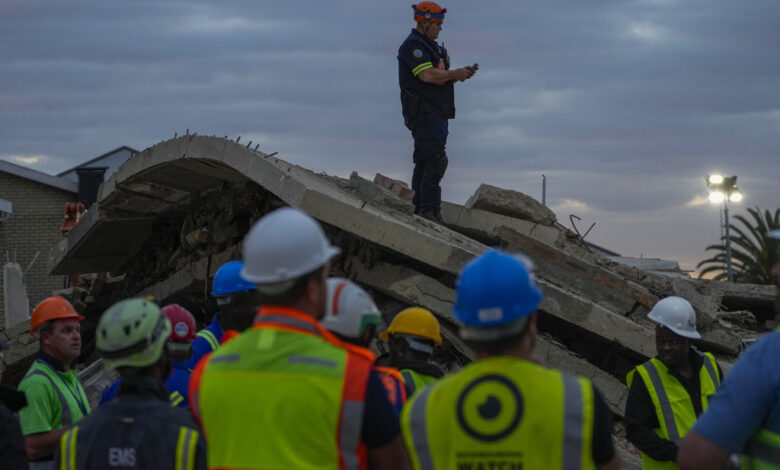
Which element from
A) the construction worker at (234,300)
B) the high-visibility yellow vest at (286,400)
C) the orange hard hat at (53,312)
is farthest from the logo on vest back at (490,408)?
the orange hard hat at (53,312)

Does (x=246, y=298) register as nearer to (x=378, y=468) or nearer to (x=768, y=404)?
(x=378, y=468)

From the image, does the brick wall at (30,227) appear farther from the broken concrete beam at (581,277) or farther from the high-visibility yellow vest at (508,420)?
the high-visibility yellow vest at (508,420)

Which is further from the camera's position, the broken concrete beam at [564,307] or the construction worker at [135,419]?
the broken concrete beam at [564,307]

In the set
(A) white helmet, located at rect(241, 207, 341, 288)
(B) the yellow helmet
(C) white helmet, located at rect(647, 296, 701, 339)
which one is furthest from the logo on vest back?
(C) white helmet, located at rect(647, 296, 701, 339)

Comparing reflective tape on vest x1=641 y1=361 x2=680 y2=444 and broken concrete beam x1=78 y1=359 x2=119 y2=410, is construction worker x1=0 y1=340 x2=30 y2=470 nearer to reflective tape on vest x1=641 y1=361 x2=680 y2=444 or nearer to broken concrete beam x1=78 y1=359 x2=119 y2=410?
reflective tape on vest x1=641 y1=361 x2=680 y2=444

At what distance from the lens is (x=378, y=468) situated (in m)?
3.01

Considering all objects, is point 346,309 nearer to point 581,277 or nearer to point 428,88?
point 581,277

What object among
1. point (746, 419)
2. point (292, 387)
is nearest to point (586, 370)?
point (746, 419)

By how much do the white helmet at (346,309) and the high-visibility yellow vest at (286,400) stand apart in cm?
86

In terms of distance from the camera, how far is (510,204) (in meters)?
12.2

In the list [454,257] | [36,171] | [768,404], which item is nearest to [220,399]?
[768,404]

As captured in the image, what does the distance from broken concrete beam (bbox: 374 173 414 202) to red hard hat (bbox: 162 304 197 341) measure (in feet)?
19.1

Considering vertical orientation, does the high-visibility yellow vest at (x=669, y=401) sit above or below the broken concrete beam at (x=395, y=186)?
below

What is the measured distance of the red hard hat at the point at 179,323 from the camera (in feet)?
18.6
